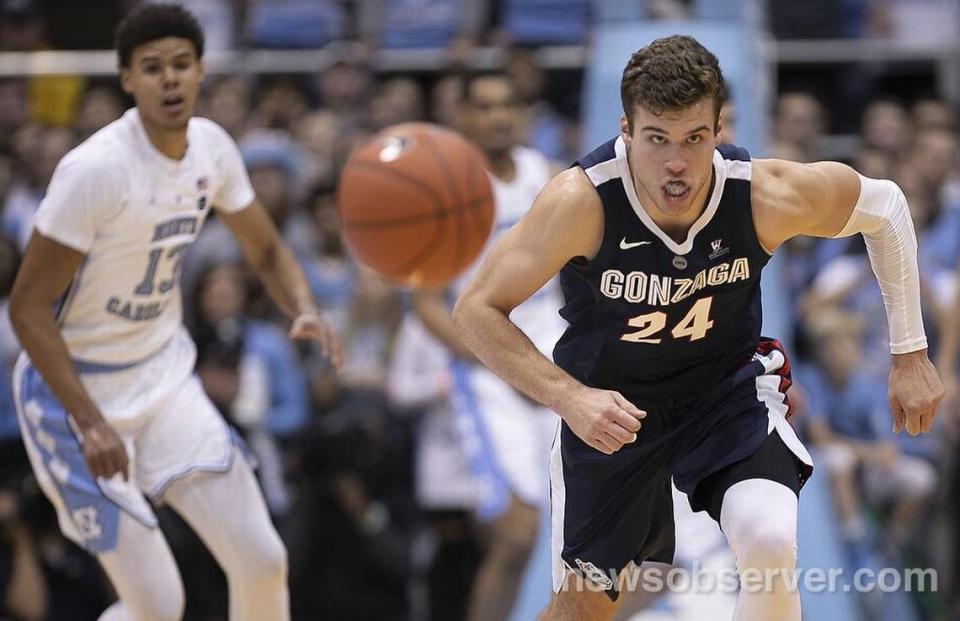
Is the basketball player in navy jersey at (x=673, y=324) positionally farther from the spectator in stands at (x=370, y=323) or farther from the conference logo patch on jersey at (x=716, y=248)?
the spectator in stands at (x=370, y=323)

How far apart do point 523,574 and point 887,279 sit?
3408 millimetres

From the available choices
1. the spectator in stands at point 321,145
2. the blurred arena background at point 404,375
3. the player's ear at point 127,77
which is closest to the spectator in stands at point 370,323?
the blurred arena background at point 404,375

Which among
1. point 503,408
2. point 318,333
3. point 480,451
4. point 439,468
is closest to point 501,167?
point 503,408

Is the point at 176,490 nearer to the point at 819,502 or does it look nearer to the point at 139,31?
the point at 139,31

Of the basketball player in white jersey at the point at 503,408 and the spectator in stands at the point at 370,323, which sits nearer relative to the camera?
the basketball player in white jersey at the point at 503,408

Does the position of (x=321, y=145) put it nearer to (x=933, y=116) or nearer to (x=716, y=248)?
(x=933, y=116)

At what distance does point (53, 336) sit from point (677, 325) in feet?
6.77

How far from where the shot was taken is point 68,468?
548cm

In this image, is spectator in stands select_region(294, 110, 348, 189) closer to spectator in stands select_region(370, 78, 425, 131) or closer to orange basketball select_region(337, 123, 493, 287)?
spectator in stands select_region(370, 78, 425, 131)

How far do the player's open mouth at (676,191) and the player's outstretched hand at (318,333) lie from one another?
70.5 inches

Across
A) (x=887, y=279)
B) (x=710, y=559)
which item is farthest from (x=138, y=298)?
(x=710, y=559)

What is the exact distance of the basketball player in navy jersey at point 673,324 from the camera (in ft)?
14.4

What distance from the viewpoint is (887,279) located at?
4.91 meters

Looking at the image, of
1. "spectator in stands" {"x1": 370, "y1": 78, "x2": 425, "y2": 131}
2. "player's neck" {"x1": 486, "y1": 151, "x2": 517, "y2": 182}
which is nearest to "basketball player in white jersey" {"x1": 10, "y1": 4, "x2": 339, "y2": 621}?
"player's neck" {"x1": 486, "y1": 151, "x2": 517, "y2": 182}
